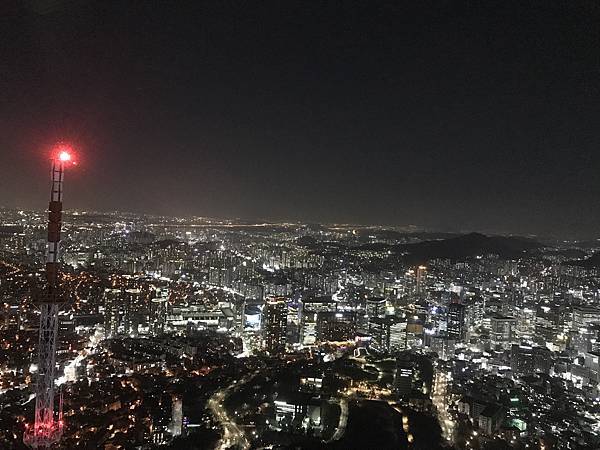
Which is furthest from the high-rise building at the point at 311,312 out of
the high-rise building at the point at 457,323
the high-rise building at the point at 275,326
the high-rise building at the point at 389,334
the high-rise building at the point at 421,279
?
the high-rise building at the point at 421,279

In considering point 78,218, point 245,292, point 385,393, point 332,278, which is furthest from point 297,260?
point 385,393

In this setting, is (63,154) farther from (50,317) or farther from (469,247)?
(469,247)

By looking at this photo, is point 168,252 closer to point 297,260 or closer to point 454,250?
point 297,260

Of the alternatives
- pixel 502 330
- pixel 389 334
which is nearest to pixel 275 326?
pixel 389 334

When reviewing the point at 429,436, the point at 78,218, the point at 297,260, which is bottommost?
the point at 429,436

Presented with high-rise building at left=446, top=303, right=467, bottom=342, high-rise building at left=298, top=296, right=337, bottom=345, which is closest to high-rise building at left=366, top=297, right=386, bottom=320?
high-rise building at left=298, top=296, right=337, bottom=345

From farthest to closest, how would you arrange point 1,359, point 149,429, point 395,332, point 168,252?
point 168,252 → point 395,332 → point 1,359 → point 149,429
